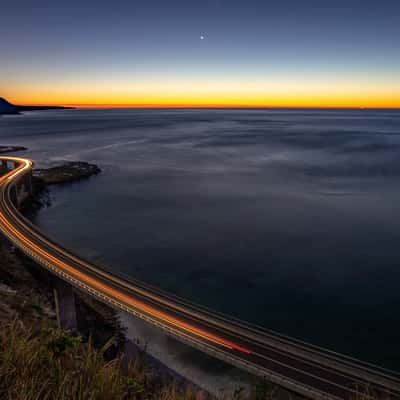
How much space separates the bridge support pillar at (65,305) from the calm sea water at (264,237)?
10969 mm

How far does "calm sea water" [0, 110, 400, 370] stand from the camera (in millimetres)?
34531

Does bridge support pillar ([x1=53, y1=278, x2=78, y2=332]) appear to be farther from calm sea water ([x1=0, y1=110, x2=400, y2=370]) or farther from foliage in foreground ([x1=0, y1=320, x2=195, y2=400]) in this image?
foliage in foreground ([x1=0, y1=320, x2=195, y2=400])

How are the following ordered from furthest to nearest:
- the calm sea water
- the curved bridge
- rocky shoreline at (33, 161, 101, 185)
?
rocky shoreline at (33, 161, 101, 185) < the calm sea water < the curved bridge

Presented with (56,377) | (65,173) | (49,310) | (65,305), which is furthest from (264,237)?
(65,173)

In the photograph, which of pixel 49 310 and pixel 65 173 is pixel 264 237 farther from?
pixel 65 173

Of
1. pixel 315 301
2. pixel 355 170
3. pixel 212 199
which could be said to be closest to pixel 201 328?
pixel 315 301

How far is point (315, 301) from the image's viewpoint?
36.2m

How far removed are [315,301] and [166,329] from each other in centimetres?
1974

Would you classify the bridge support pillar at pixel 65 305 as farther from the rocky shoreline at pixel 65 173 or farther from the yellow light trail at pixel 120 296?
the rocky shoreline at pixel 65 173

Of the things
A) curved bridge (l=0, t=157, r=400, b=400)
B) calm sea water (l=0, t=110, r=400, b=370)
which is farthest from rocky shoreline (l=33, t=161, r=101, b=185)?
curved bridge (l=0, t=157, r=400, b=400)

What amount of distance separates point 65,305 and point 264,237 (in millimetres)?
32654

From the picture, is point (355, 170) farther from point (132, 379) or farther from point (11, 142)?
point (11, 142)

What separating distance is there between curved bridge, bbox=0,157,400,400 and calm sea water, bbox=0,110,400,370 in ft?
22.1

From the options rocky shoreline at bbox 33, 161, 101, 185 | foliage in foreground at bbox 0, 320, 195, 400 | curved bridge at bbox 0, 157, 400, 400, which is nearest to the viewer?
foliage in foreground at bbox 0, 320, 195, 400
